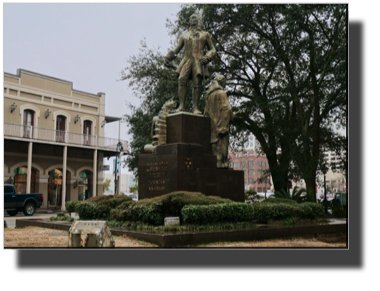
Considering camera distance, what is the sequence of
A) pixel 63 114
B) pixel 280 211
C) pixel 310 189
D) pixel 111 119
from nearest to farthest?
pixel 280 211 < pixel 310 189 < pixel 63 114 < pixel 111 119

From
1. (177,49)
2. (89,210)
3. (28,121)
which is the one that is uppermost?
(28,121)

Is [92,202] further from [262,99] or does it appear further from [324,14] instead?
[324,14]

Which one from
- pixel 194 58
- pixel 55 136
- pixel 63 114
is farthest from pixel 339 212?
pixel 63 114

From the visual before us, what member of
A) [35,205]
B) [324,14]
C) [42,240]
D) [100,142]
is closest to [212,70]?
[324,14]

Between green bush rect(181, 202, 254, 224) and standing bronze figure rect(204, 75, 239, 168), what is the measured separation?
8.35ft

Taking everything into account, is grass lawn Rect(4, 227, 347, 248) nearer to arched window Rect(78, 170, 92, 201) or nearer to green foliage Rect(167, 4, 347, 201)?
green foliage Rect(167, 4, 347, 201)

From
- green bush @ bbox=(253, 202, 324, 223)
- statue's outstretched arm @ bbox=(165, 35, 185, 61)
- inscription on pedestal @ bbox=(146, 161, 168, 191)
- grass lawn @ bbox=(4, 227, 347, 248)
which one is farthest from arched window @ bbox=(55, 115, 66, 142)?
green bush @ bbox=(253, 202, 324, 223)

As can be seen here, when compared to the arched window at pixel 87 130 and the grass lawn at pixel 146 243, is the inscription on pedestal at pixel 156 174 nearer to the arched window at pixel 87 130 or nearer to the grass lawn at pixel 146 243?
the grass lawn at pixel 146 243

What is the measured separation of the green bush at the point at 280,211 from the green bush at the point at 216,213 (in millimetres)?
557

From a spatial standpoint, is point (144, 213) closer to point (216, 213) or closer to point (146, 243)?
point (216, 213)

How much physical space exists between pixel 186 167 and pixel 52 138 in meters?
23.9

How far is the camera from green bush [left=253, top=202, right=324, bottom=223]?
1066 centimetres

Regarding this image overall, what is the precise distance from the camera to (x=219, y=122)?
Answer: 40.7 feet

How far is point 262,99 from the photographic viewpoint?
21016 millimetres
